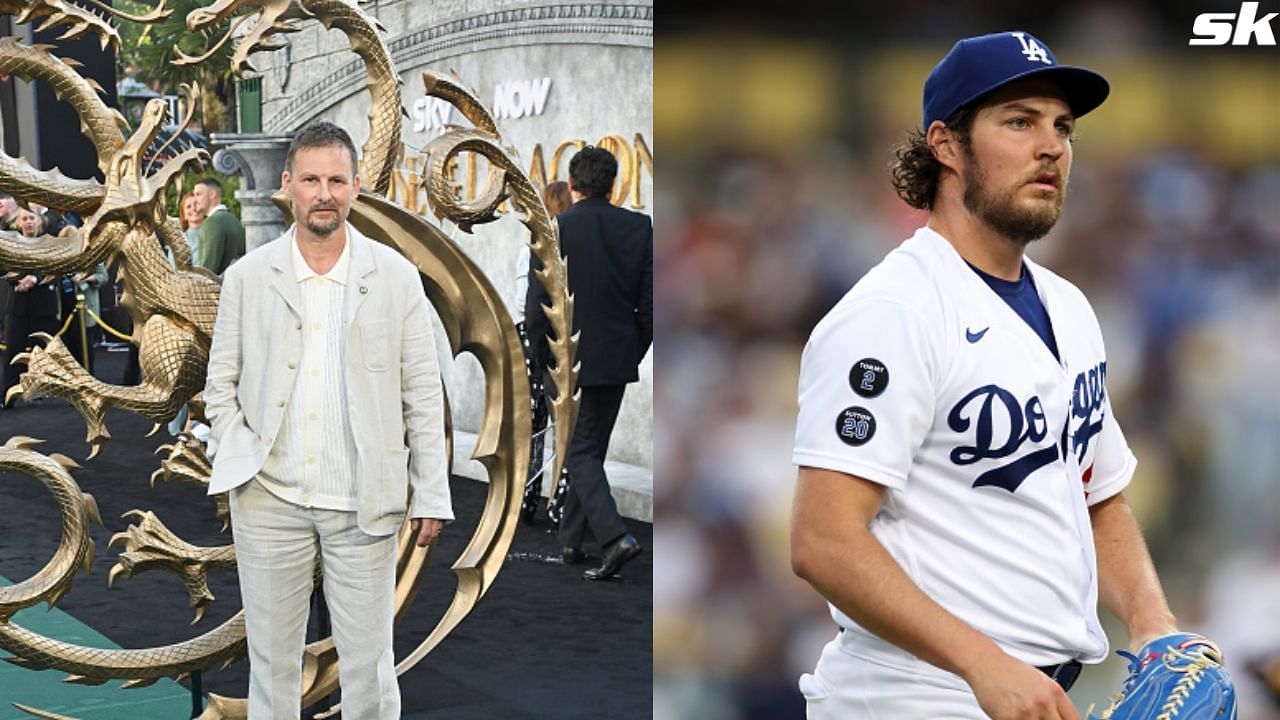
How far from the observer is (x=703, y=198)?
14.2ft

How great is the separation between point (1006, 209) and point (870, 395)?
34cm

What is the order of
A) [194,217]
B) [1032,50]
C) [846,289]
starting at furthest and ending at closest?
1. [194,217]
2. [846,289]
3. [1032,50]

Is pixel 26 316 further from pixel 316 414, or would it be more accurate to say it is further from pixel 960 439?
pixel 960 439

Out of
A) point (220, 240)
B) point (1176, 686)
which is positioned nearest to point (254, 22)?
point (1176, 686)

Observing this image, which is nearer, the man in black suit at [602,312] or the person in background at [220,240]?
the man in black suit at [602,312]

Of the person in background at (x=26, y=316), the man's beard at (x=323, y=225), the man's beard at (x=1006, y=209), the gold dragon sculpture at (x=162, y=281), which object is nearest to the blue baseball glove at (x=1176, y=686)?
the man's beard at (x=1006, y=209)

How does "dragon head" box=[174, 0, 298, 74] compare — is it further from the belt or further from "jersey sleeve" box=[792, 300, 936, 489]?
the belt

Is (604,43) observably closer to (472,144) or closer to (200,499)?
(200,499)

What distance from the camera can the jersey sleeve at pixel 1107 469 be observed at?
244 cm

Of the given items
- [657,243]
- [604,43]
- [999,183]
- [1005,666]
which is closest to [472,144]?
[657,243]

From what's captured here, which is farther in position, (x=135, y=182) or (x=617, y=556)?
(x=617, y=556)

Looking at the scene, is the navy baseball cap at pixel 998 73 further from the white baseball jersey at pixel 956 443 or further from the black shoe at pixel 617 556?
the black shoe at pixel 617 556

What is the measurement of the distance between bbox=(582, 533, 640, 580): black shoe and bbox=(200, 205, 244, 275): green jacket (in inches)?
127

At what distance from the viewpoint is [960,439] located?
6.86ft
